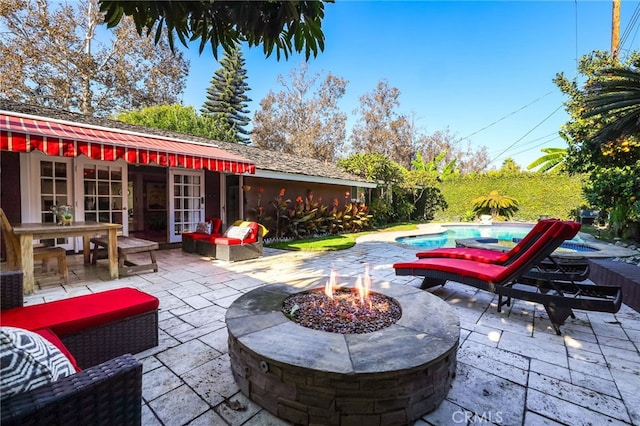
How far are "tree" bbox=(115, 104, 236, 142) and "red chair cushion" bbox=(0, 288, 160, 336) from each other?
911 inches

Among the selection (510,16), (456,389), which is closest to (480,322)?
(456,389)

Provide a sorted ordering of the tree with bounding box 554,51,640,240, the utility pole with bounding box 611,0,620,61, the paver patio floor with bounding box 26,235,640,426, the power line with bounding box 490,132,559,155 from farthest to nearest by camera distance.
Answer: the power line with bounding box 490,132,559,155
the utility pole with bounding box 611,0,620,61
the tree with bounding box 554,51,640,240
the paver patio floor with bounding box 26,235,640,426

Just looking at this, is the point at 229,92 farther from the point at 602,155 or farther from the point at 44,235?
the point at 602,155

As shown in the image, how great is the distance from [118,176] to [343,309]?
9557 millimetres

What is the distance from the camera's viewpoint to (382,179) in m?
19.4

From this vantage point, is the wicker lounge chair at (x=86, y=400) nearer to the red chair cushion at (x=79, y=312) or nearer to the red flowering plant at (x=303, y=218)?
the red chair cushion at (x=79, y=312)

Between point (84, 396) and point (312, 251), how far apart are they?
28.7ft

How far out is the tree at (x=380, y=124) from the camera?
30969 mm

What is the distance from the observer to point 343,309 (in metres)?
3.38

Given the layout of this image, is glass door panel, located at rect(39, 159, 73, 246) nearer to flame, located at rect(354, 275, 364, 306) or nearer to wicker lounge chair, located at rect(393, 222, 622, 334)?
flame, located at rect(354, 275, 364, 306)

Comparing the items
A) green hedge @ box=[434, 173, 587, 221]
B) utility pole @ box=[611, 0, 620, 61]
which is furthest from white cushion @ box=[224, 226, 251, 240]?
green hedge @ box=[434, 173, 587, 221]

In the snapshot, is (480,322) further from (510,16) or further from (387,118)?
(387,118)

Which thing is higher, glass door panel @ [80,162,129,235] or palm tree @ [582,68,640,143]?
palm tree @ [582,68,640,143]

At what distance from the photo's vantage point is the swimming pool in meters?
14.3
